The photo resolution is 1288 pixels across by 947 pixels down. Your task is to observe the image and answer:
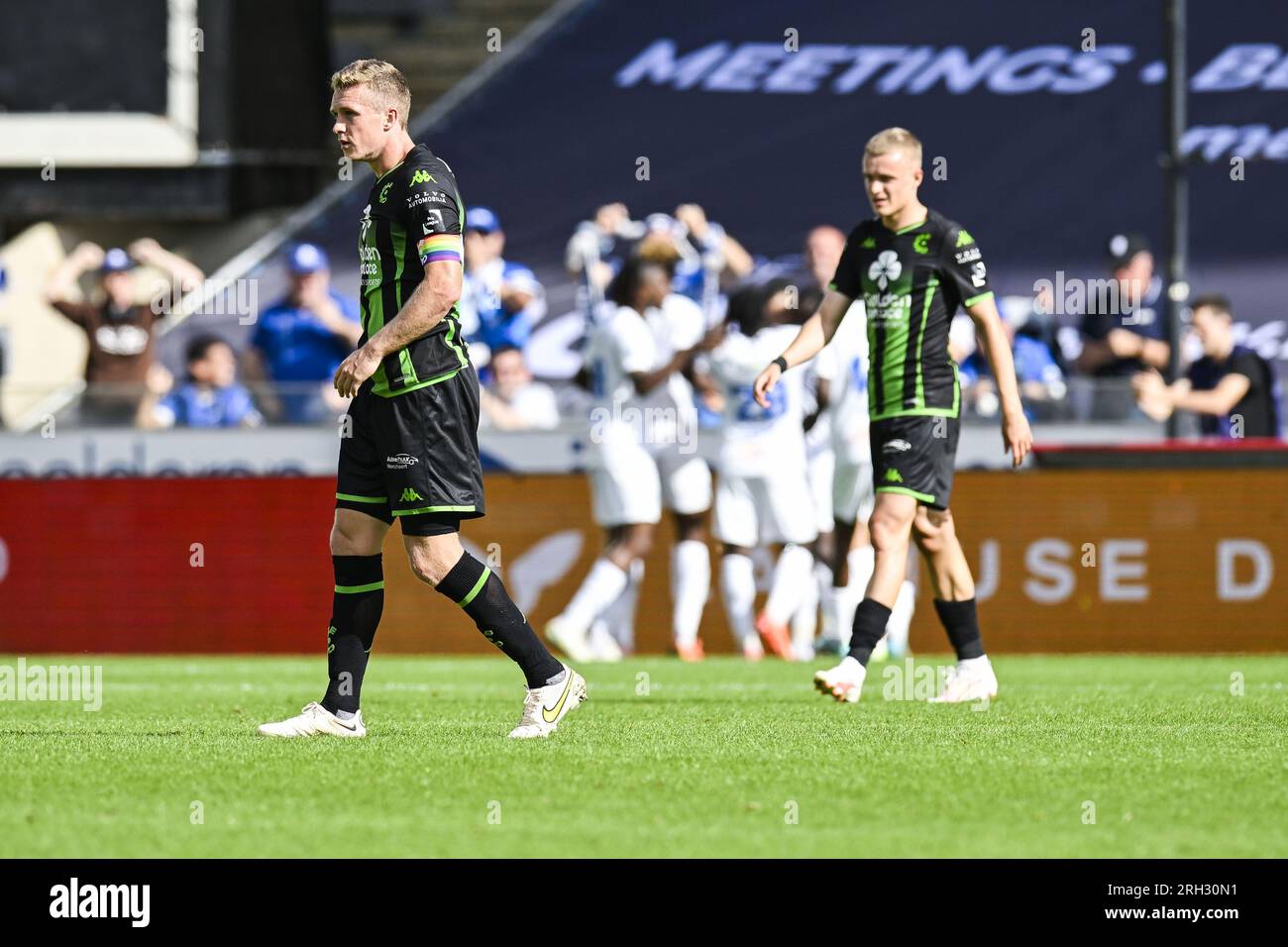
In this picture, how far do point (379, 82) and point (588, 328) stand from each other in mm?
10256

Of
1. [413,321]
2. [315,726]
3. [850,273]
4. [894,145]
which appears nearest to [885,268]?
[850,273]

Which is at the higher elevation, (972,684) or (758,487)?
(758,487)

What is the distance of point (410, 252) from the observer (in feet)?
24.2

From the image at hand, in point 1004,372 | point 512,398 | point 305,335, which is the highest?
point 305,335

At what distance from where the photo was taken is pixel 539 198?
1941cm

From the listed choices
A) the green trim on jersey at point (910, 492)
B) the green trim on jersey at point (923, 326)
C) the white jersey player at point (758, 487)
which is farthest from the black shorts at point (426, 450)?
the white jersey player at point (758, 487)

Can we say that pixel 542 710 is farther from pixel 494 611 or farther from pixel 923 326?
pixel 923 326

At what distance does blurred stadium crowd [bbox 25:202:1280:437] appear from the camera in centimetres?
1498

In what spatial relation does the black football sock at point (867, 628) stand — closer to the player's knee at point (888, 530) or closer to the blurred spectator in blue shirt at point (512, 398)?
the player's knee at point (888, 530)

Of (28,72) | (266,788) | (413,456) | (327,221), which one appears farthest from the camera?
(28,72)

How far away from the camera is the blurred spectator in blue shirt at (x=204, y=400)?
49.4ft
